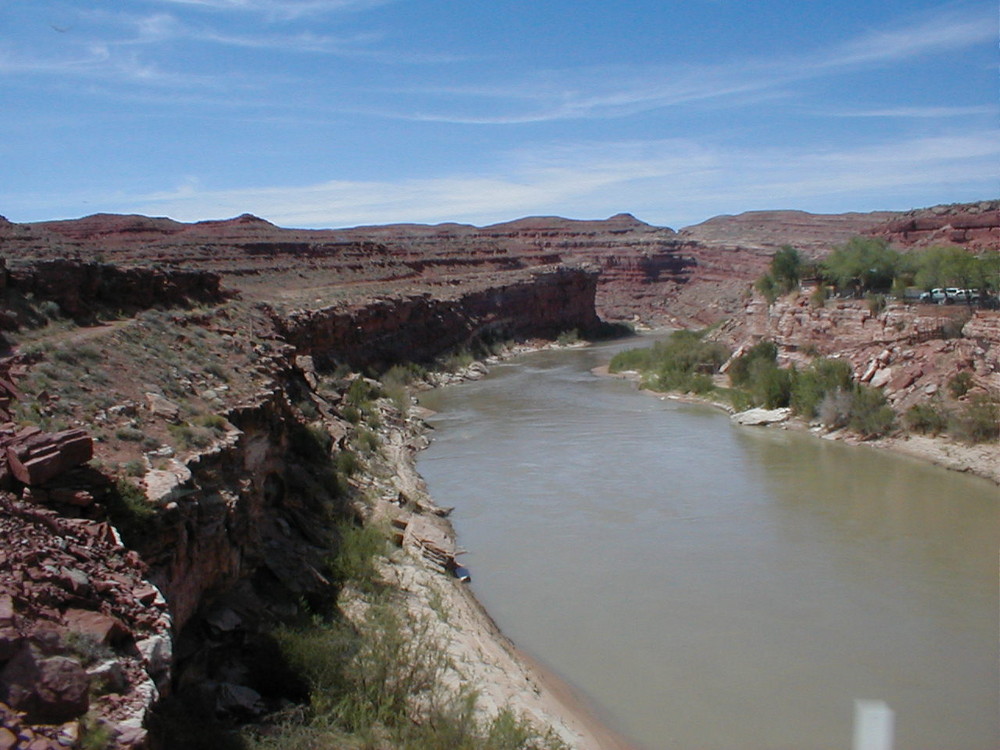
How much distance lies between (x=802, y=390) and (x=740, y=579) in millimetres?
13973

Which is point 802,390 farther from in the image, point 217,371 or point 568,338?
point 568,338

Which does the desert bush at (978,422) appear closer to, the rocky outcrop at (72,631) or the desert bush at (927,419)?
the desert bush at (927,419)

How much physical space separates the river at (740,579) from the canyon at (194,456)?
1.22 metres

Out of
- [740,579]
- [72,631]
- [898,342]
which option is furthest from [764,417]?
[72,631]

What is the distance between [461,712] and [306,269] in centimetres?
3902

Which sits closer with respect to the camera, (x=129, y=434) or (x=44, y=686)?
(x=44, y=686)

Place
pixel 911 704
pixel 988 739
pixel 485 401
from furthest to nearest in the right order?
pixel 485 401 < pixel 911 704 < pixel 988 739

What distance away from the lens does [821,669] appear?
32.8ft

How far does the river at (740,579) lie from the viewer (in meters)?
9.32

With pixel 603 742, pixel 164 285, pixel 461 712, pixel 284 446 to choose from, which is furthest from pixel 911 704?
pixel 164 285

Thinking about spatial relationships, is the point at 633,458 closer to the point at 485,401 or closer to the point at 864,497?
the point at 864,497

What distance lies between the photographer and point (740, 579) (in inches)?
501

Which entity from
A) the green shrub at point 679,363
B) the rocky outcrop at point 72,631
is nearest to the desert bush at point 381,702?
the rocky outcrop at point 72,631

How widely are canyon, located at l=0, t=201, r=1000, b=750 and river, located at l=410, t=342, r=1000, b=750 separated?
122 centimetres
